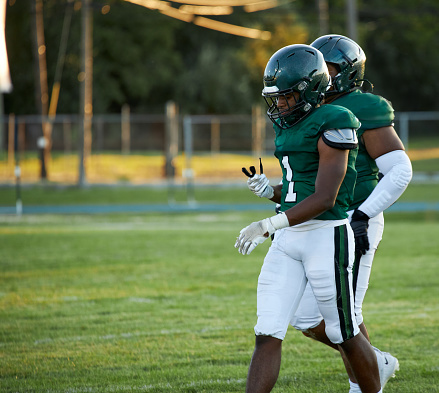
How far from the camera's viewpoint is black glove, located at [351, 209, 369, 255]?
12.1 feet

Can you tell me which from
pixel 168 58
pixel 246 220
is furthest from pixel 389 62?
pixel 246 220

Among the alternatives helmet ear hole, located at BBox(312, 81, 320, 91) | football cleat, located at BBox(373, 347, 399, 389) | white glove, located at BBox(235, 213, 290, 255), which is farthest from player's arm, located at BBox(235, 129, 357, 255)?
football cleat, located at BBox(373, 347, 399, 389)

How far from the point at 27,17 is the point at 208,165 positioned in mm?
14881

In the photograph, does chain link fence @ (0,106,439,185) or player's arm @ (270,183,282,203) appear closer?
player's arm @ (270,183,282,203)

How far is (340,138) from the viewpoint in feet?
10.4

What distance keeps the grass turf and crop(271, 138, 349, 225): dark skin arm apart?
52.0 inches

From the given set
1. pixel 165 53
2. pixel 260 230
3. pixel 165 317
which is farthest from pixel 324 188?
pixel 165 53

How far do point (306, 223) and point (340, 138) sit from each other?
0.43 metres

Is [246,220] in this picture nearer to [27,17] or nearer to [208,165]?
[208,165]

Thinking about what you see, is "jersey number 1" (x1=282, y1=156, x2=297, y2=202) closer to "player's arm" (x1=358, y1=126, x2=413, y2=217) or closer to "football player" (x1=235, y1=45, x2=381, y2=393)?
"football player" (x1=235, y1=45, x2=381, y2=393)

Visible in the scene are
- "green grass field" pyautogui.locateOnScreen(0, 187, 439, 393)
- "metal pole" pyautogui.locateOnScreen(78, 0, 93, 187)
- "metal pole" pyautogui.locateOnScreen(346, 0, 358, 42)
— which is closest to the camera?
"green grass field" pyautogui.locateOnScreen(0, 187, 439, 393)

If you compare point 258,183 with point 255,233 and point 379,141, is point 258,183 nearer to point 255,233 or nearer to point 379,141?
point 255,233

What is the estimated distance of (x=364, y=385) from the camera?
3.46m

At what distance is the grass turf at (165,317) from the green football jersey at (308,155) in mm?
1248
